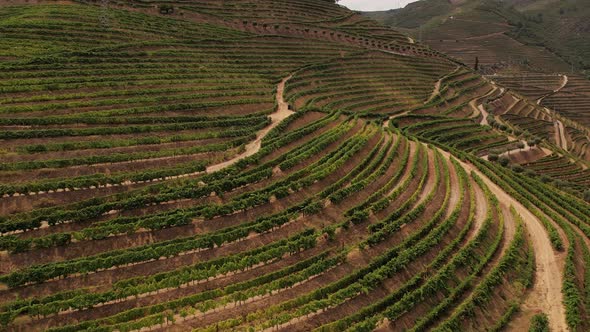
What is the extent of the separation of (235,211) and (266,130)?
2251cm

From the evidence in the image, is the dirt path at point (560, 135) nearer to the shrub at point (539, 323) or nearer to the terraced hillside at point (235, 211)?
the terraced hillside at point (235, 211)

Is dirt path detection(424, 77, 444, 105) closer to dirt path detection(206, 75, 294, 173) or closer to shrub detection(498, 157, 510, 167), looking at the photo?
shrub detection(498, 157, 510, 167)

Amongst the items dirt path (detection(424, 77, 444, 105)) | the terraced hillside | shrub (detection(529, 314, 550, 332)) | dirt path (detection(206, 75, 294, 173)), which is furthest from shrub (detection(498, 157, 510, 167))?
shrub (detection(529, 314, 550, 332))

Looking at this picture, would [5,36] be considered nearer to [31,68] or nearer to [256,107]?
[31,68]

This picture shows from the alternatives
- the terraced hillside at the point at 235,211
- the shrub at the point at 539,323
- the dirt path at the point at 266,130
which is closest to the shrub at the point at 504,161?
the terraced hillside at the point at 235,211

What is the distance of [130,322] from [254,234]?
13089 mm

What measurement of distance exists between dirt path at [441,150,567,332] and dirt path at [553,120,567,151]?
6742 centimetres

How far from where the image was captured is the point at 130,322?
1089 inches

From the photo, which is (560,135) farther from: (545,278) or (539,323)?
(539,323)

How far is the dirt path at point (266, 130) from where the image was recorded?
48250 millimetres

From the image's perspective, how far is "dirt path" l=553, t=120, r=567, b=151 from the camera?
104m

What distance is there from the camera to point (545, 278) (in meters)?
38.7

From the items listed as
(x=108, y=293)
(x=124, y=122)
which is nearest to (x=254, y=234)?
(x=108, y=293)

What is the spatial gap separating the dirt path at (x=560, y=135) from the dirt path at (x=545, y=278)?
67422mm
